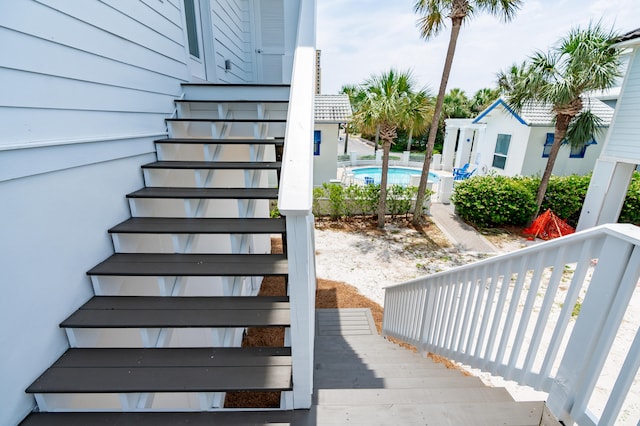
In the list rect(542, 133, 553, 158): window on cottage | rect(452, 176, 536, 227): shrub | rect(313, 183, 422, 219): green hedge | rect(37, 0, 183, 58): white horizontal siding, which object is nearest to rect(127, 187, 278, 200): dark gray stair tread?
rect(37, 0, 183, 58): white horizontal siding

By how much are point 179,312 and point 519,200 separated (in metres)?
8.99

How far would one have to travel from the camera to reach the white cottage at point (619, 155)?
6168mm

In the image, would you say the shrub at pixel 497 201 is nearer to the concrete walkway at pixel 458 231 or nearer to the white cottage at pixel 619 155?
the concrete walkway at pixel 458 231

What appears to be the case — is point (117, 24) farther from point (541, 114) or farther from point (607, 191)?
point (541, 114)

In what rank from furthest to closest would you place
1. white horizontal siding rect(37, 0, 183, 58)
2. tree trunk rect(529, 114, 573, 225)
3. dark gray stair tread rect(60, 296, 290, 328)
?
tree trunk rect(529, 114, 573, 225), white horizontal siding rect(37, 0, 183, 58), dark gray stair tread rect(60, 296, 290, 328)

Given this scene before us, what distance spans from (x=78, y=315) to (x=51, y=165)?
87 centimetres

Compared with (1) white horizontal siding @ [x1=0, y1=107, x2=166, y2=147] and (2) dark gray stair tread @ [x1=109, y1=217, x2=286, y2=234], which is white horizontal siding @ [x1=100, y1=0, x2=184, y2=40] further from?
(2) dark gray stair tread @ [x1=109, y1=217, x2=286, y2=234]

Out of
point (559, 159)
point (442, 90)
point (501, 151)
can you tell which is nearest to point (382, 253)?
point (442, 90)

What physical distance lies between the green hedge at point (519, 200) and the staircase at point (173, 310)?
7.29m

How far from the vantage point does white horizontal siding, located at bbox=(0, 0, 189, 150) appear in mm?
1444

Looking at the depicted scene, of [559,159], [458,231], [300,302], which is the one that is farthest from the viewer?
[559,159]

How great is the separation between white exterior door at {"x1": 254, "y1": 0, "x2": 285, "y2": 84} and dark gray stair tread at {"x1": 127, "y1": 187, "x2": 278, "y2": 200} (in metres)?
3.96

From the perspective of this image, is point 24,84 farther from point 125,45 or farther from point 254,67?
point 254,67

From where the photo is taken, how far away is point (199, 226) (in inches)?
83.8
